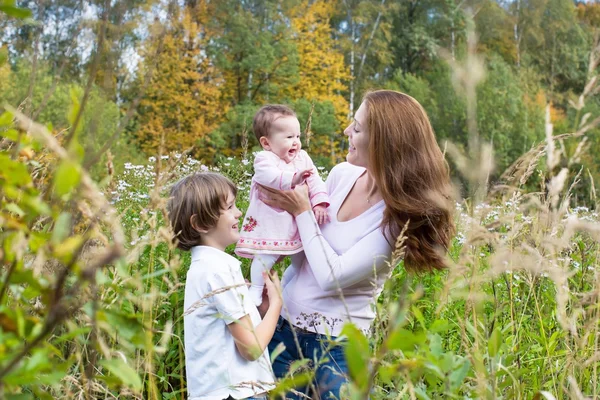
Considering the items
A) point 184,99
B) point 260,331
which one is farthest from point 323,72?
point 260,331

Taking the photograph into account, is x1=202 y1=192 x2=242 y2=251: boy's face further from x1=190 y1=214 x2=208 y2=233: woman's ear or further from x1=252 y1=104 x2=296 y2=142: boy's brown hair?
x1=252 y1=104 x2=296 y2=142: boy's brown hair

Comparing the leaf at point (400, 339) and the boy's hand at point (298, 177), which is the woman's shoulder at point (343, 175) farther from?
the leaf at point (400, 339)

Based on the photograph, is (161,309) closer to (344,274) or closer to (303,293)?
(303,293)

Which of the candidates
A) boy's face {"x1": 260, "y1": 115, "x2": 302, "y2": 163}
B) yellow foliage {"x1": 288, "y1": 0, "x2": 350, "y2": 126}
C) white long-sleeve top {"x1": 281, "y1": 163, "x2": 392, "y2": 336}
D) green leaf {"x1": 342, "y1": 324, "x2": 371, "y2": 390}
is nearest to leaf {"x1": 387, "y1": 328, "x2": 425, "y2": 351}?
green leaf {"x1": 342, "y1": 324, "x2": 371, "y2": 390}

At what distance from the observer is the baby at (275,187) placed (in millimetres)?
2459

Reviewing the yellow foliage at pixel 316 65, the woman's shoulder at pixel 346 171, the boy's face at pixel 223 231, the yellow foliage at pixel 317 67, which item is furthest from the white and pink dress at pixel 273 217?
the yellow foliage at pixel 316 65

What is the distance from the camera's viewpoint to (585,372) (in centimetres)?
201

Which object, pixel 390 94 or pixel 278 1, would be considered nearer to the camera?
pixel 390 94

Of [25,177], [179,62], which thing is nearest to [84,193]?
[25,177]

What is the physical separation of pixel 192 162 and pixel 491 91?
22.1m

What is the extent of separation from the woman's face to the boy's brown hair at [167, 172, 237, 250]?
18.6 inches

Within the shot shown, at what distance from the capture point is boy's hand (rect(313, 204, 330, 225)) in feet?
7.95

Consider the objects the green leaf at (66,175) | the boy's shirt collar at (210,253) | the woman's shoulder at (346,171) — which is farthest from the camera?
the woman's shoulder at (346,171)

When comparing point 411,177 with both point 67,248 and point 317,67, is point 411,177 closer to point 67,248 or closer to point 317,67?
point 67,248
